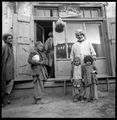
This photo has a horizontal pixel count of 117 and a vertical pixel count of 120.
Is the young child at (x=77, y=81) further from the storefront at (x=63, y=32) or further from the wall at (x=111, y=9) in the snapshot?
the wall at (x=111, y=9)

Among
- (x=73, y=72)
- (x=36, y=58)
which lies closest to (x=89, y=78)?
(x=73, y=72)

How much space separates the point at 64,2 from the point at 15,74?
3.34 meters

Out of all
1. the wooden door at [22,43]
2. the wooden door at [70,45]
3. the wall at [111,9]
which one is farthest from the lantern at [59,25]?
the wall at [111,9]

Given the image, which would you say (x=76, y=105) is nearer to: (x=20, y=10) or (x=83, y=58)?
(x=83, y=58)

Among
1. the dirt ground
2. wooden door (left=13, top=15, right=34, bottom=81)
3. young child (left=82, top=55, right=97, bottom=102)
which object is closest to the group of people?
young child (left=82, top=55, right=97, bottom=102)

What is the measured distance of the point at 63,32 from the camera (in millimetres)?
6051

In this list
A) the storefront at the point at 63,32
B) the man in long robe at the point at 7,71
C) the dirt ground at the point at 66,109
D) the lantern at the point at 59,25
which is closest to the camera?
the dirt ground at the point at 66,109

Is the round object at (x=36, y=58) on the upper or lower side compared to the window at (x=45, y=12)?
lower

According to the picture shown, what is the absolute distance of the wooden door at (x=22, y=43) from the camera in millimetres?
5371

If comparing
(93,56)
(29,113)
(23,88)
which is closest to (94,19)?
(93,56)

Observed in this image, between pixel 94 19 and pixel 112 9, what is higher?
pixel 112 9

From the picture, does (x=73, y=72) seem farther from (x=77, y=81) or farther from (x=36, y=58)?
(x=36, y=58)

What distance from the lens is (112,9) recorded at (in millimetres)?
6215

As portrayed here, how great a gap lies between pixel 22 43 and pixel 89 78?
267cm
